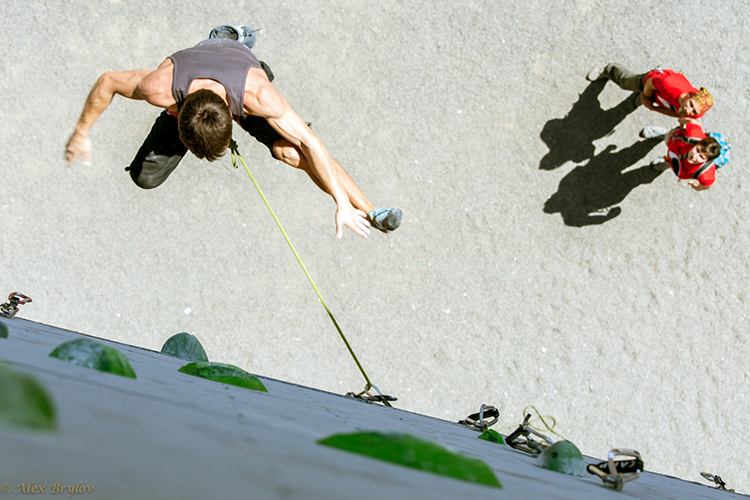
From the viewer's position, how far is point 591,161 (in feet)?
10.9

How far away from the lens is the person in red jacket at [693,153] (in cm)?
279

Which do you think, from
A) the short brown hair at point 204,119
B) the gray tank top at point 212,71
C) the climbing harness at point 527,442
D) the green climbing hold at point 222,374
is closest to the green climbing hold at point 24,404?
the green climbing hold at point 222,374

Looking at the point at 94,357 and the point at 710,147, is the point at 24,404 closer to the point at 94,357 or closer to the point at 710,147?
the point at 94,357

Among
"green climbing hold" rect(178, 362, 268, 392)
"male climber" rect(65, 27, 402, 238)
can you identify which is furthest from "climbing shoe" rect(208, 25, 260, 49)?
"green climbing hold" rect(178, 362, 268, 392)

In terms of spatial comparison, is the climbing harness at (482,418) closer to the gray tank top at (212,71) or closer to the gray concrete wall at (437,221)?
the gray concrete wall at (437,221)

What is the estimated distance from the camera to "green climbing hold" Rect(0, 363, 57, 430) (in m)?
0.41

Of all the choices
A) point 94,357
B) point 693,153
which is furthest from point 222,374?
point 693,153

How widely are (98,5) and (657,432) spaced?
484 centimetres

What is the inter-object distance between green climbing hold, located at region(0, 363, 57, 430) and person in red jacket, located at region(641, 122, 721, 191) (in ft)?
10.9

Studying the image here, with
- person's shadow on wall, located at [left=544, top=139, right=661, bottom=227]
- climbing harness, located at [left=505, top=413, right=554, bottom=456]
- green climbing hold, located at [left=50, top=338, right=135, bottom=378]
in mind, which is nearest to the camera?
green climbing hold, located at [left=50, top=338, right=135, bottom=378]

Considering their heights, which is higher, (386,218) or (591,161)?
(591,161)

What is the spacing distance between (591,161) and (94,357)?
131 inches

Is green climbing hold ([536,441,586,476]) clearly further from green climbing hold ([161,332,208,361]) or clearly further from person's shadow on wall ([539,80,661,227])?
person's shadow on wall ([539,80,661,227])

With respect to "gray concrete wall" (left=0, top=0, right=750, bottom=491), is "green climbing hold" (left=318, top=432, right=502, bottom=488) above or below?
below
